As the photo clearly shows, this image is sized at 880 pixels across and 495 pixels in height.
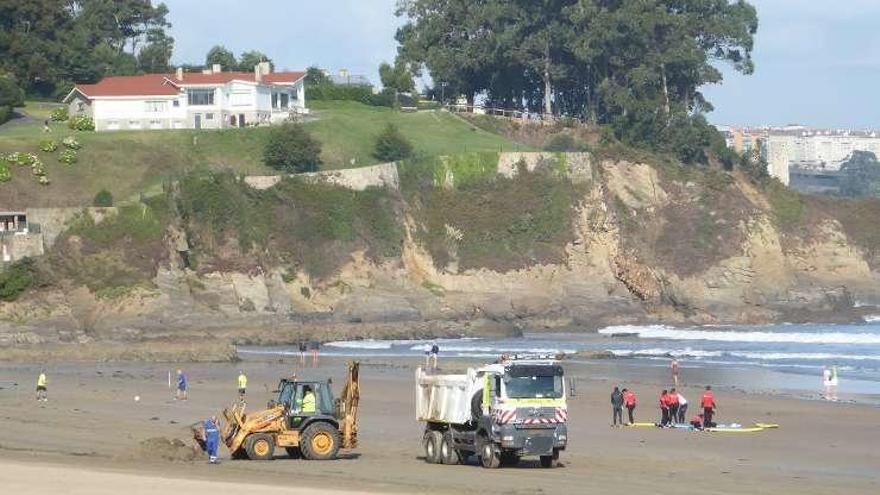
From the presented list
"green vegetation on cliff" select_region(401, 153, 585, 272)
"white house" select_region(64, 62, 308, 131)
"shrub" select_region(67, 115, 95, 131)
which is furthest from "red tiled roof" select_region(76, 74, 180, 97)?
"green vegetation on cliff" select_region(401, 153, 585, 272)

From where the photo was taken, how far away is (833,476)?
98.7 ft

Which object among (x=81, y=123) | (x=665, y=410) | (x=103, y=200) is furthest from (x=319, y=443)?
(x=81, y=123)

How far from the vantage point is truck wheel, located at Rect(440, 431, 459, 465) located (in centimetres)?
3114

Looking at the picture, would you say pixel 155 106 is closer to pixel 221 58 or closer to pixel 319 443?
pixel 221 58

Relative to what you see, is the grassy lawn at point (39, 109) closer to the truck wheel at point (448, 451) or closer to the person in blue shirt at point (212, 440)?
the person in blue shirt at point (212, 440)

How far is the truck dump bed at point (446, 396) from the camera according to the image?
31.2 metres

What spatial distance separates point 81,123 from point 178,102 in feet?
20.6

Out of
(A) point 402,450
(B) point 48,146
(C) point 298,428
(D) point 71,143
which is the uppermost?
(D) point 71,143

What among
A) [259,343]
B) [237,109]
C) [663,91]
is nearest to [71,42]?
[237,109]

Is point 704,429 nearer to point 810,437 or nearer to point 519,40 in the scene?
point 810,437

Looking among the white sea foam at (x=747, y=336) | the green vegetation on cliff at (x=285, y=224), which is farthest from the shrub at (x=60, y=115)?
the white sea foam at (x=747, y=336)

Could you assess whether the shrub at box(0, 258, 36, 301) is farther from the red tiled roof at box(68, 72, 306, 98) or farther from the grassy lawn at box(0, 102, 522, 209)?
the red tiled roof at box(68, 72, 306, 98)

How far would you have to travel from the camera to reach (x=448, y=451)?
1229 inches

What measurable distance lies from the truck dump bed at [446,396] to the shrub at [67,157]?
186 feet
